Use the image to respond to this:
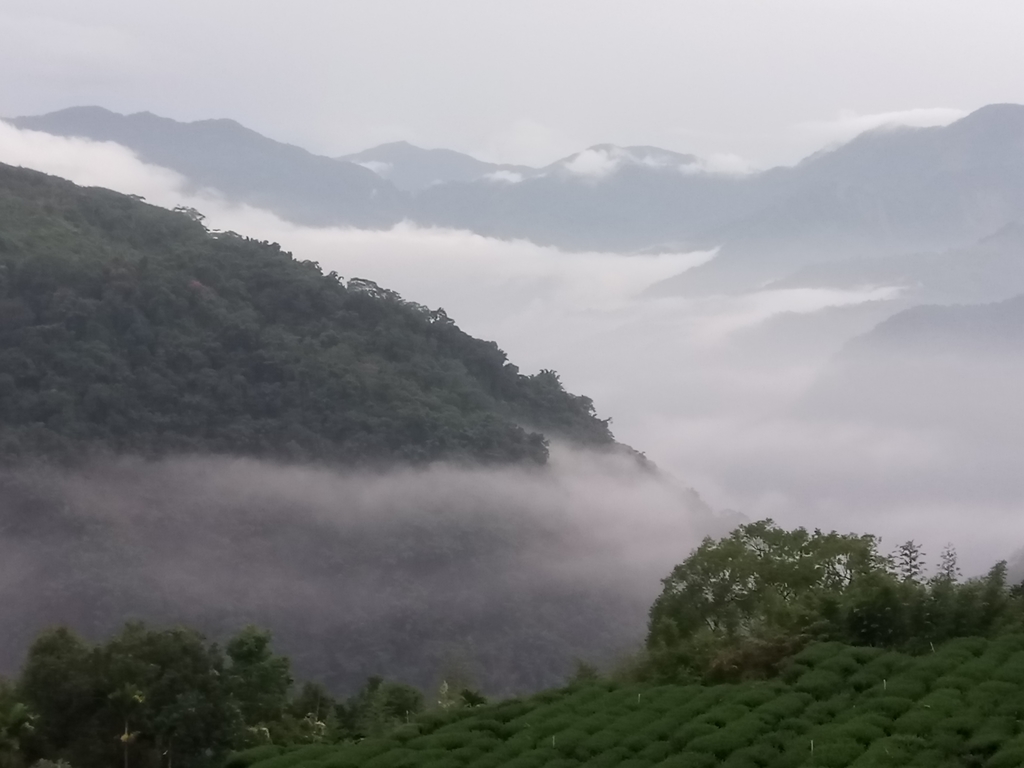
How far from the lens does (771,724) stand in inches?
589

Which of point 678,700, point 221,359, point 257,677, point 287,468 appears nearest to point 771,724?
point 678,700

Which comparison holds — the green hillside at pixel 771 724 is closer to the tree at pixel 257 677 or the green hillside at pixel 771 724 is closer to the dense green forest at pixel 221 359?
the tree at pixel 257 677

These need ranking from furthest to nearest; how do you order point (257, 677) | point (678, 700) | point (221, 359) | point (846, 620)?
point (221, 359)
point (257, 677)
point (846, 620)
point (678, 700)

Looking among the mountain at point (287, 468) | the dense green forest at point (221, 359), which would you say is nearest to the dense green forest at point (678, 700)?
the mountain at point (287, 468)

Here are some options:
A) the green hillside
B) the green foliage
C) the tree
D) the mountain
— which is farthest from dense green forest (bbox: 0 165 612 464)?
the green hillside

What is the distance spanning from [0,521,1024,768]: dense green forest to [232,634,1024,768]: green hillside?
0.03 metres

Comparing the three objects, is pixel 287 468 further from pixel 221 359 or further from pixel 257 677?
pixel 257 677

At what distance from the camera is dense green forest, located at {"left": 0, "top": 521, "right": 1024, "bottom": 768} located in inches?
563

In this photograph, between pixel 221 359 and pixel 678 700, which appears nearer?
pixel 678 700

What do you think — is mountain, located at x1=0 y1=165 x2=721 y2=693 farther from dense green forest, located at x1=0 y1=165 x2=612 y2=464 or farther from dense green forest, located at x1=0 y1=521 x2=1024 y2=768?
dense green forest, located at x1=0 y1=521 x2=1024 y2=768

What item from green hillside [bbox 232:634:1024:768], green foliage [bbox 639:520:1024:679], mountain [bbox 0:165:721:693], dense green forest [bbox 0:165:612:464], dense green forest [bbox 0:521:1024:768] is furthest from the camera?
dense green forest [bbox 0:165:612:464]

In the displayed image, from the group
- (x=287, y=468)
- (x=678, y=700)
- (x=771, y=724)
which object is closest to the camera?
(x=771, y=724)

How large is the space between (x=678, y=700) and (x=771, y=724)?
1.88 meters

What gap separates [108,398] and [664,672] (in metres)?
77.0
